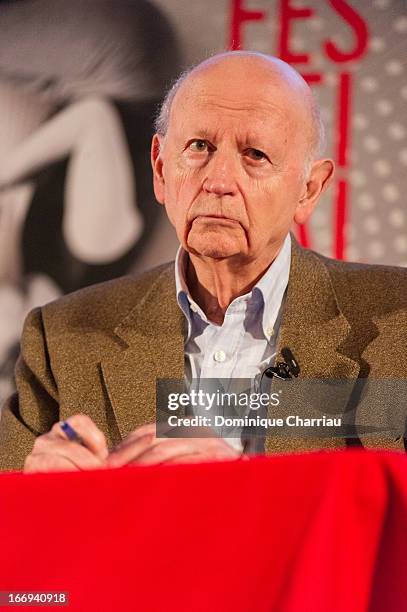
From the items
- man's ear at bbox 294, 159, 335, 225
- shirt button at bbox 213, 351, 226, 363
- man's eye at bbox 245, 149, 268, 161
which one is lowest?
shirt button at bbox 213, 351, 226, 363

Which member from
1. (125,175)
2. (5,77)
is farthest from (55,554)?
(5,77)

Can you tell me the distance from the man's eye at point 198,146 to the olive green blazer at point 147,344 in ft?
1.05

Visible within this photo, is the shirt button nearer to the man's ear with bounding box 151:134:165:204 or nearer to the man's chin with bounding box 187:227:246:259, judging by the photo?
the man's chin with bounding box 187:227:246:259

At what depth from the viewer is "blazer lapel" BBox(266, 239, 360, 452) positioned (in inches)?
73.6

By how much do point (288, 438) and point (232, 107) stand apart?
715mm

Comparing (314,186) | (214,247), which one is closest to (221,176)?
(214,247)

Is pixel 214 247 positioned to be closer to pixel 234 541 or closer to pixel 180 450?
pixel 180 450

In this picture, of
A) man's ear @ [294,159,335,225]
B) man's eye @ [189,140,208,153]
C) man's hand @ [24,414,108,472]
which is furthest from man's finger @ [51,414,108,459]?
man's ear @ [294,159,335,225]

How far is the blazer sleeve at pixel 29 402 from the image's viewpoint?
1.89 m

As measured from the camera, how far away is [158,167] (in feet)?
6.82

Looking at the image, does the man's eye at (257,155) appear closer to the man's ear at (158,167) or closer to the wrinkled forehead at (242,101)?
the wrinkled forehead at (242,101)

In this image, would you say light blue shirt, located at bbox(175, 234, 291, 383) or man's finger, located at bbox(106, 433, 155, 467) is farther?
light blue shirt, located at bbox(175, 234, 291, 383)

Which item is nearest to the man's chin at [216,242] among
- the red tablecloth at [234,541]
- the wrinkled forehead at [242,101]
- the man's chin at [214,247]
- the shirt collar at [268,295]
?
the man's chin at [214,247]

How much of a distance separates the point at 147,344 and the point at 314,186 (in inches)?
20.9
